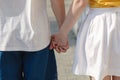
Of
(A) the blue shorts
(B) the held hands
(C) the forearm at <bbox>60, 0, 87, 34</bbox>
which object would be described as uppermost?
(C) the forearm at <bbox>60, 0, 87, 34</bbox>

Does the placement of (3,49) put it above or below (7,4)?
below

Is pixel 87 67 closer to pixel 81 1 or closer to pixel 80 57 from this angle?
pixel 80 57

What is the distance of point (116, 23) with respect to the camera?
2.74 m

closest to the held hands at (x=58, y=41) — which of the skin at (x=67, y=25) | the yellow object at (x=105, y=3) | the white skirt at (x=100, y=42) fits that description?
the skin at (x=67, y=25)

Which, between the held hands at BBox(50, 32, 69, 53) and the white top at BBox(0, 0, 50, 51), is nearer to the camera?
the white top at BBox(0, 0, 50, 51)

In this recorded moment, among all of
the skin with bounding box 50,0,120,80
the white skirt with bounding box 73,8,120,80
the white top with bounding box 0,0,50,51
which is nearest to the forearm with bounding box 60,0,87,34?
the skin with bounding box 50,0,120,80

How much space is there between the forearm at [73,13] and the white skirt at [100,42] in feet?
0.33

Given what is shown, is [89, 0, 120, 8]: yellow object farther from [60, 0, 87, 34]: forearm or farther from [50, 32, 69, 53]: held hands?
[50, 32, 69, 53]: held hands

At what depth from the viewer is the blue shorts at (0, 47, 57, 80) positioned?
2.79m

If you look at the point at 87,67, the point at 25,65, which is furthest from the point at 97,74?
the point at 25,65

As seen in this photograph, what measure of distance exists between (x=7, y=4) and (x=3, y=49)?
30 centimetres

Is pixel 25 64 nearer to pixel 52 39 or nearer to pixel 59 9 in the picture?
pixel 52 39

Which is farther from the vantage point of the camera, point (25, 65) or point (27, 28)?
point (25, 65)

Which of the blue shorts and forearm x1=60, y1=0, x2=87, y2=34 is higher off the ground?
forearm x1=60, y1=0, x2=87, y2=34
